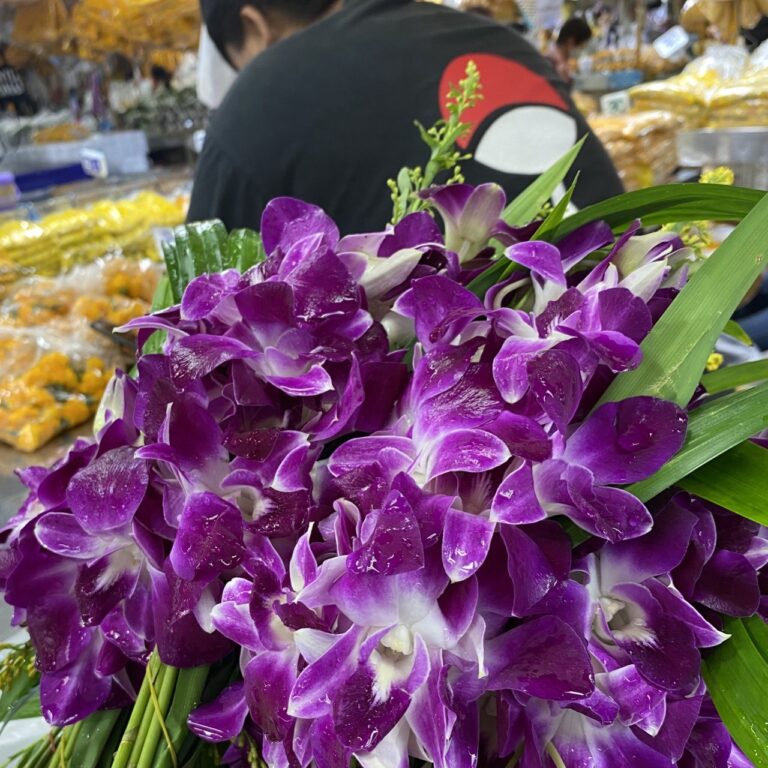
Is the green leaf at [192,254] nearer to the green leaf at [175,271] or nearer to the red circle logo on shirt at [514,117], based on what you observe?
the green leaf at [175,271]

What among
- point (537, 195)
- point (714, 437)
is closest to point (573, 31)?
point (537, 195)

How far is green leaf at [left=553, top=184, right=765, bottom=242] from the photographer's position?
15.9 inches

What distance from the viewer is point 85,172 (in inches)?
95.9

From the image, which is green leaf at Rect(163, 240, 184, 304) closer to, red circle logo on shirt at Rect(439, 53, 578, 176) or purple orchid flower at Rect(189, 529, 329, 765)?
purple orchid flower at Rect(189, 529, 329, 765)

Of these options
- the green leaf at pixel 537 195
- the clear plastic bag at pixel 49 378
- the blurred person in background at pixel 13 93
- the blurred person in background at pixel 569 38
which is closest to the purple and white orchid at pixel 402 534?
the green leaf at pixel 537 195

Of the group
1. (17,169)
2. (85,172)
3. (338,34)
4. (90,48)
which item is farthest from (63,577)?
(90,48)

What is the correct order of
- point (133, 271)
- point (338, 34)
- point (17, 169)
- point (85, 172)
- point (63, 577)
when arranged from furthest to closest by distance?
1. point (17, 169)
2. point (85, 172)
3. point (133, 271)
4. point (338, 34)
5. point (63, 577)

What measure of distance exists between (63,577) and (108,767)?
11cm

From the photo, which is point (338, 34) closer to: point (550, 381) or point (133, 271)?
point (133, 271)

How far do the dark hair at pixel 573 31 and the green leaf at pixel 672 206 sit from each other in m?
3.43

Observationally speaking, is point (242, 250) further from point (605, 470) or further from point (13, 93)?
point (13, 93)

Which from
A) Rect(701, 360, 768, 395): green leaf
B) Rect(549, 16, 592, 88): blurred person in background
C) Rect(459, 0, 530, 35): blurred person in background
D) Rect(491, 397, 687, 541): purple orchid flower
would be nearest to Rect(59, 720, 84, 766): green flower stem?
Rect(491, 397, 687, 541): purple orchid flower

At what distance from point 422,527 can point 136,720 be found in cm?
20

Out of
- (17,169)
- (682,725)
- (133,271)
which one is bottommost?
(17,169)
